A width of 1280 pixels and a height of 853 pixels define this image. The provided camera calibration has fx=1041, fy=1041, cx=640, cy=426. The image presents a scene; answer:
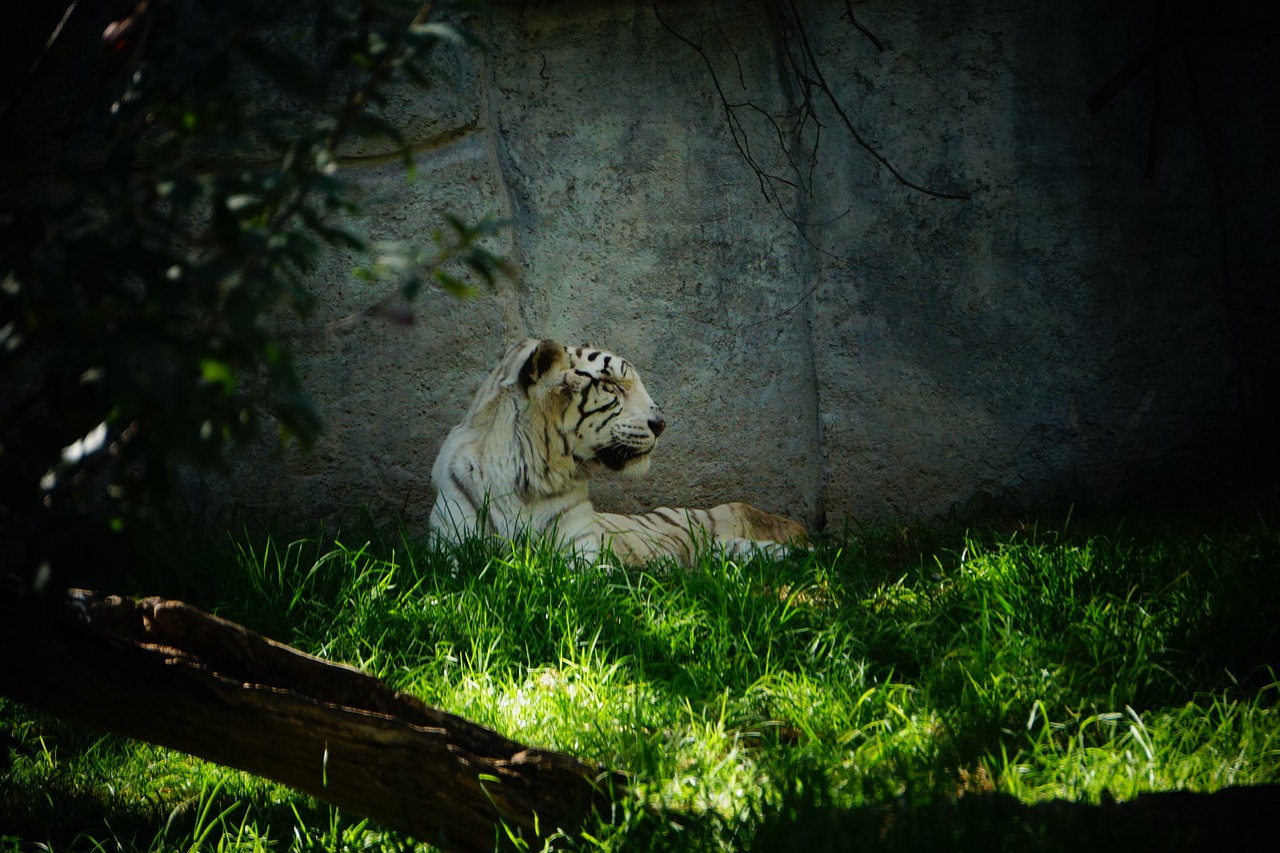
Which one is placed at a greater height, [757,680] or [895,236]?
[895,236]

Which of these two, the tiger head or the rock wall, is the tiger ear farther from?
the rock wall

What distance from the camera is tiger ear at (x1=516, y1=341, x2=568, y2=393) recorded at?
4.34 m

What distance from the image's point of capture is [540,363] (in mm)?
4367

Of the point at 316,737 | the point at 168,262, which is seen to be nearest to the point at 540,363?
the point at 316,737

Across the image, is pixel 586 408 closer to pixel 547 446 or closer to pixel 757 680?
pixel 547 446

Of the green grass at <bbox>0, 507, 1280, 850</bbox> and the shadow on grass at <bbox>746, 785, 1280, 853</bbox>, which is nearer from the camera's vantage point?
the shadow on grass at <bbox>746, 785, 1280, 853</bbox>

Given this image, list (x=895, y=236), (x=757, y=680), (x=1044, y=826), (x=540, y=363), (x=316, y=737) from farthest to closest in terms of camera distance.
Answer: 1. (x=895, y=236)
2. (x=540, y=363)
3. (x=757, y=680)
4. (x=316, y=737)
5. (x=1044, y=826)

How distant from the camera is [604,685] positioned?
10.3 ft

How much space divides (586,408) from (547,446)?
230 mm

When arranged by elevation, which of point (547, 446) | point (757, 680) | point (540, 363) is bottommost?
point (757, 680)

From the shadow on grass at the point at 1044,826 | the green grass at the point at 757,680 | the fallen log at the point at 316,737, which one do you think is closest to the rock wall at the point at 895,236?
the green grass at the point at 757,680

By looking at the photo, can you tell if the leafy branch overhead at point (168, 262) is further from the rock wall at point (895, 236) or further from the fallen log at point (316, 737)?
the rock wall at point (895, 236)

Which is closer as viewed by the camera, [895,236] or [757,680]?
[757,680]

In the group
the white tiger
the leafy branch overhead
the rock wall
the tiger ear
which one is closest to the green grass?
the white tiger
